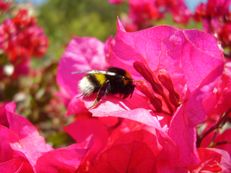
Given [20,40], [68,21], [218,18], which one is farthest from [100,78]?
[68,21]

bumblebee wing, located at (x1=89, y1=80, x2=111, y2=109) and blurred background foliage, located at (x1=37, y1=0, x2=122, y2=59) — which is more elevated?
bumblebee wing, located at (x1=89, y1=80, x2=111, y2=109)

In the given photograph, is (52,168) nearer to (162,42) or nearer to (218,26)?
(162,42)

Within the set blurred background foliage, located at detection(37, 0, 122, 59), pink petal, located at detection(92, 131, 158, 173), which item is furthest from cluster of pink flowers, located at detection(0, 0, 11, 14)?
blurred background foliage, located at detection(37, 0, 122, 59)

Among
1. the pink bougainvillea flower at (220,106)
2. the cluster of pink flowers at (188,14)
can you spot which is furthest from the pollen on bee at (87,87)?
the cluster of pink flowers at (188,14)

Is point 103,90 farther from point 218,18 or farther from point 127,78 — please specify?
point 218,18

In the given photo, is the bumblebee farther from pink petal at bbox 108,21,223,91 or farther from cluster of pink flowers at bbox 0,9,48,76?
cluster of pink flowers at bbox 0,9,48,76

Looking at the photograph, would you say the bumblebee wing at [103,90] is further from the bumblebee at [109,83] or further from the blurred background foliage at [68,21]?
the blurred background foliage at [68,21]

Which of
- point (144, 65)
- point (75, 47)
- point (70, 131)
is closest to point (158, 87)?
point (144, 65)
